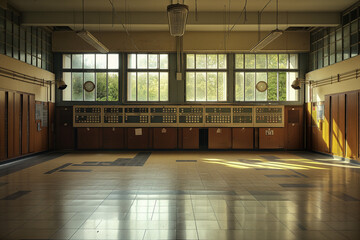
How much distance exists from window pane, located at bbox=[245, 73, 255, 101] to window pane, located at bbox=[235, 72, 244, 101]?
0.60 feet

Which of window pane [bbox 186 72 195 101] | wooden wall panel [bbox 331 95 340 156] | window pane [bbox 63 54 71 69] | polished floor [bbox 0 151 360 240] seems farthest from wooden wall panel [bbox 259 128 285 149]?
window pane [bbox 63 54 71 69]

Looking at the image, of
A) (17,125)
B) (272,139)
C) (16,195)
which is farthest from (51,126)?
(272,139)

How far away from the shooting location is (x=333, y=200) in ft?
15.9

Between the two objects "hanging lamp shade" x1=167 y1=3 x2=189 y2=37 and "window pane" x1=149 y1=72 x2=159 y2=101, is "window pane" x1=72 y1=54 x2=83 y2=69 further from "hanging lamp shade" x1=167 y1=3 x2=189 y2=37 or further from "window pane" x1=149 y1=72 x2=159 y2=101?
"hanging lamp shade" x1=167 y1=3 x2=189 y2=37

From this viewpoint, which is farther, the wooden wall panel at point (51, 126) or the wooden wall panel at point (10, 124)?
the wooden wall panel at point (51, 126)

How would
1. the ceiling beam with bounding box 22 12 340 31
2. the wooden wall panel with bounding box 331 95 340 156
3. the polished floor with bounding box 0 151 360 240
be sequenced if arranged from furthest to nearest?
1. the ceiling beam with bounding box 22 12 340 31
2. the wooden wall panel with bounding box 331 95 340 156
3. the polished floor with bounding box 0 151 360 240

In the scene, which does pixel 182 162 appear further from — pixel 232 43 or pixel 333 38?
pixel 333 38

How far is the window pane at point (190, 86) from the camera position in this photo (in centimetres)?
1272

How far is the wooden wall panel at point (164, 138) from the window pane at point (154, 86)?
1.47 metres

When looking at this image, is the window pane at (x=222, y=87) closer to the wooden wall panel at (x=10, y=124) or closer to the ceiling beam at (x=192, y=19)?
the ceiling beam at (x=192, y=19)

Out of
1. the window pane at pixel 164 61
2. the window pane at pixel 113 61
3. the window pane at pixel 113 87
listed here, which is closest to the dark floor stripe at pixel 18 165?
the window pane at pixel 113 87

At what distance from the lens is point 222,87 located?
12.7 meters

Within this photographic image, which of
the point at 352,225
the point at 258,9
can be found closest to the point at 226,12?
the point at 258,9

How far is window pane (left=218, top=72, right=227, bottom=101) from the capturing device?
12.7 metres
